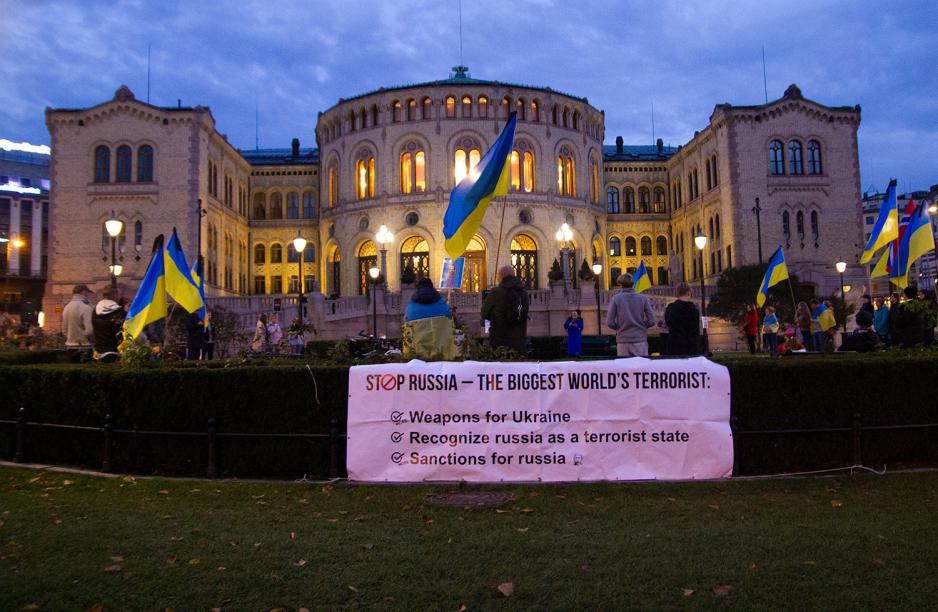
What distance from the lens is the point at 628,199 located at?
60406mm

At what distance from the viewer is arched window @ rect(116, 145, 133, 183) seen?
4653 cm

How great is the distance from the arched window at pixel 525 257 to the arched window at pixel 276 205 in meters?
20.9

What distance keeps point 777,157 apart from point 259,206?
4012 centimetres

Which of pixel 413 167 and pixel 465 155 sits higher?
pixel 465 155

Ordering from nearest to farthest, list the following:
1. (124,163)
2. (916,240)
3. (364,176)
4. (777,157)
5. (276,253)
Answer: (916,240), (124,163), (777,157), (364,176), (276,253)

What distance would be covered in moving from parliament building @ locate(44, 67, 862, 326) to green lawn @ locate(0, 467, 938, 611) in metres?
36.6

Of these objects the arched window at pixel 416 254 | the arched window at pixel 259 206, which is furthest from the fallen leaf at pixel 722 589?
the arched window at pixel 259 206

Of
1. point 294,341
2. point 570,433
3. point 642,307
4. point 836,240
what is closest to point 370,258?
point 294,341

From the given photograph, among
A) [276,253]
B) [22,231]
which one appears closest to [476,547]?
[276,253]

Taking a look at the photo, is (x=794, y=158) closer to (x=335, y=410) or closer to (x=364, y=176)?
(x=364, y=176)

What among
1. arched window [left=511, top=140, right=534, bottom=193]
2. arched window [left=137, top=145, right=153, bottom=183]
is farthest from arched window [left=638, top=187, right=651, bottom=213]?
arched window [left=137, top=145, right=153, bottom=183]

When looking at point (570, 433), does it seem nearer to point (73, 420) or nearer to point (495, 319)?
point (495, 319)

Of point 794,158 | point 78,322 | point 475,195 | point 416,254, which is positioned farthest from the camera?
point 416,254

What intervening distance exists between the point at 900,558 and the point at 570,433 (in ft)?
11.0
